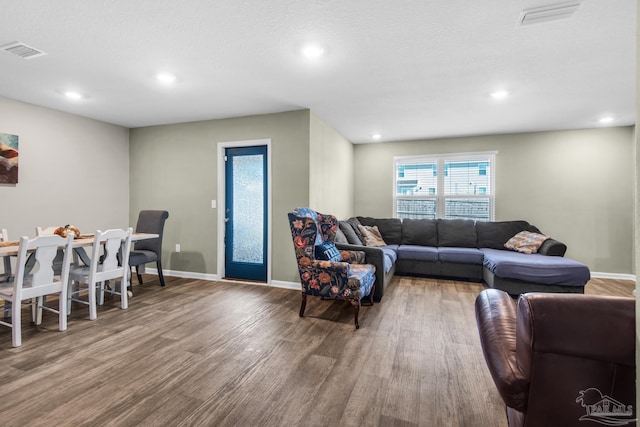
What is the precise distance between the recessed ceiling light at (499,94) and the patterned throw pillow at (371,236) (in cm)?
265

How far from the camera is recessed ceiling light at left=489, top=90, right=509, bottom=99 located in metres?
3.40

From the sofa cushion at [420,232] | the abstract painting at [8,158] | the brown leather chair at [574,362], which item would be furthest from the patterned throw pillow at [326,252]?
the abstract painting at [8,158]

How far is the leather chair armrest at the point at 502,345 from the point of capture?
103cm

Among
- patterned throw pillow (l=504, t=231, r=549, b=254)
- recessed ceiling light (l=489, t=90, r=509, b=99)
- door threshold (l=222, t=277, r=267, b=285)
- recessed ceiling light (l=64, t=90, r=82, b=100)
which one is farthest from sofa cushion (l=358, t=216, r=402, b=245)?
recessed ceiling light (l=64, t=90, r=82, b=100)

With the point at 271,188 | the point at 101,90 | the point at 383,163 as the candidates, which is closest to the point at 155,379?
the point at 271,188

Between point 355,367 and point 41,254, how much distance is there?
106 inches

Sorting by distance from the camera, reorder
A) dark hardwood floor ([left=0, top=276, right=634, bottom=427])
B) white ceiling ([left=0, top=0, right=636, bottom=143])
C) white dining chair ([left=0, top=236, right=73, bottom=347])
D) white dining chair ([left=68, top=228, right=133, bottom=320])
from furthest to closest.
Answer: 1. white dining chair ([left=68, top=228, right=133, bottom=320])
2. white dining chair ([left=0, top=236, right=73, bottom=347])
3. white ceiling ([left=0, top=0, right=636, bottom=143])
4. dark hardwood floor ([left=0, top=276, right=634, bottom=427])

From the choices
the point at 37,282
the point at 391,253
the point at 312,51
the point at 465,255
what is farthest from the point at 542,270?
the point at 37,282

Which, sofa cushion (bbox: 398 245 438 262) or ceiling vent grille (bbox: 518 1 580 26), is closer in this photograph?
ceiling vent grille (bbox: 518 1 580 26)

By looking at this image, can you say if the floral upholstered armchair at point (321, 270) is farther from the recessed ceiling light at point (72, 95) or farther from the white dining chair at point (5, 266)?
the recessed ceiling light at point (72, 95)

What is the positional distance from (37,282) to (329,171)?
11.8 ft

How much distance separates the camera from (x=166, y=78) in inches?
121

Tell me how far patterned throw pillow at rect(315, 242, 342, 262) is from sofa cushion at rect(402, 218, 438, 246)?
2341 millimetres

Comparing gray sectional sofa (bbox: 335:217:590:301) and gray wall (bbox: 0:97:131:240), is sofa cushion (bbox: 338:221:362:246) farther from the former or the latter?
gray wall (bbox: 0:97:131:240)
